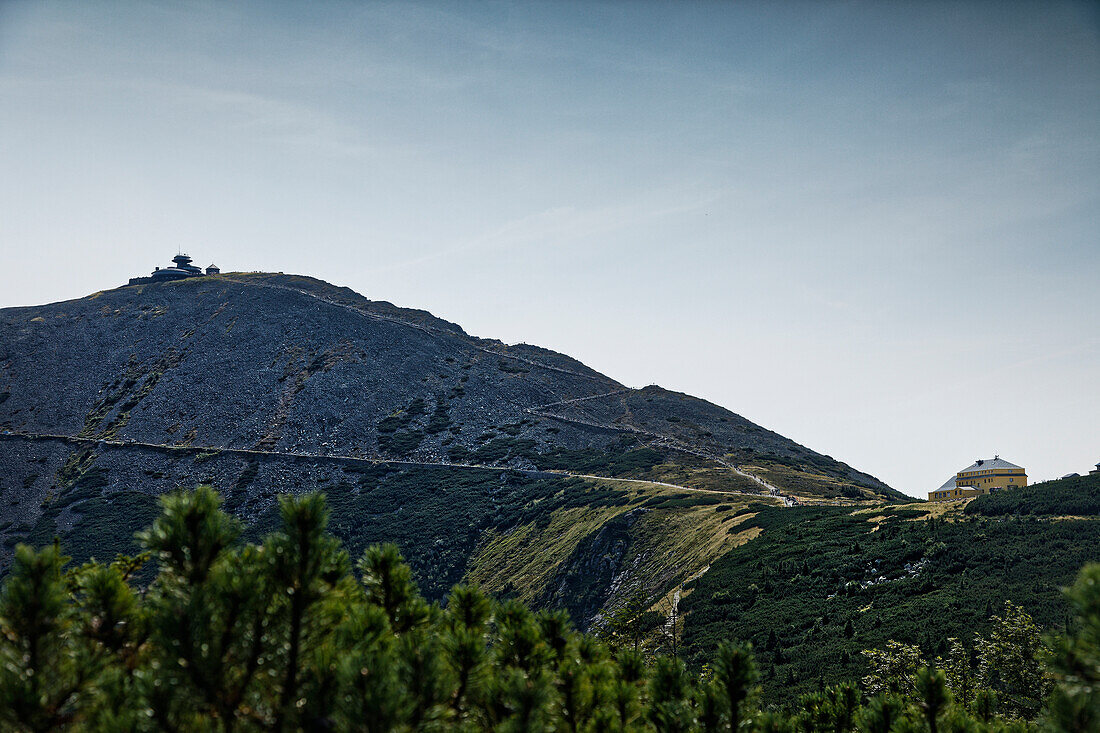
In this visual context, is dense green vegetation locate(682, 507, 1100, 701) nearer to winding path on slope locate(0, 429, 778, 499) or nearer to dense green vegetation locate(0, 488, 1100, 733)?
dense green vegetation locate(0, 488, 1100, 733)

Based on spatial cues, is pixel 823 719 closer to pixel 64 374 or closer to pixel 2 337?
pixel 64 374

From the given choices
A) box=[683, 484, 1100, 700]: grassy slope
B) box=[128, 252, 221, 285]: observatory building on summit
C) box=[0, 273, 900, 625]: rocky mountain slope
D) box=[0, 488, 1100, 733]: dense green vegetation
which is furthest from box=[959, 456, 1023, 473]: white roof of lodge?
box=[128, 252, 221, 285]: observatory building on summit

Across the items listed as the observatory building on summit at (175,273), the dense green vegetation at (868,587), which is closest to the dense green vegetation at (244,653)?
the dense green vegetation at (868,587)

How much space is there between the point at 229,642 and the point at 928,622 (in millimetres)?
41597

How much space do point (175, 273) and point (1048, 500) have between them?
20166 cm

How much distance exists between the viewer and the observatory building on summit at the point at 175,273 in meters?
189

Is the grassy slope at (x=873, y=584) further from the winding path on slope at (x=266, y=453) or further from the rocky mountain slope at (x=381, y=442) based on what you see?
the winding path on slope at (x=266, y=453)

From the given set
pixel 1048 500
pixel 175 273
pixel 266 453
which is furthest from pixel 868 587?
pixel 175 273

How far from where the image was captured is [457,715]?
8.39 m

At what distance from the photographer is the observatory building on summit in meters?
189

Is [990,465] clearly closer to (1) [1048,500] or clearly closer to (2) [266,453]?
(1) [1048,500]

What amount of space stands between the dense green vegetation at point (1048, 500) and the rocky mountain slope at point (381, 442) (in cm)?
2141

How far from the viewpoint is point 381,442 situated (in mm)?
127062

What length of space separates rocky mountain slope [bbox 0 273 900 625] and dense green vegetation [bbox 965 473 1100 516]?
21.4 metres
